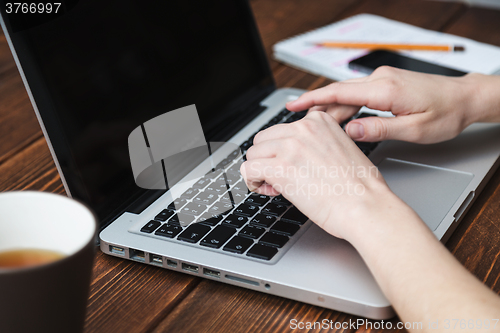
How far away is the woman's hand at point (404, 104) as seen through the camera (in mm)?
672

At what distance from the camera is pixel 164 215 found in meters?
0.60

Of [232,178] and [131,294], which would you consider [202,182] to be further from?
[131,294]

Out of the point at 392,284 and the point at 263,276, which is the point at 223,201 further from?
the point at 392,284

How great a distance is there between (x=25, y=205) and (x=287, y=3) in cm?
118

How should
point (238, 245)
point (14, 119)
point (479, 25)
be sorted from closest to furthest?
1. point (238, 245)
2. point (14, 119)
3. point (479, 25)

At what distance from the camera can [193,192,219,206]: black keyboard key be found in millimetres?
614

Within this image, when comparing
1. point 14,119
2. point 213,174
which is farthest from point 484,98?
point 14,119

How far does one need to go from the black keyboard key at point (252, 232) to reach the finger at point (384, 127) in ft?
0.67

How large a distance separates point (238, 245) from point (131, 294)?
4.9 inches

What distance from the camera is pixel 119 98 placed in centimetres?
64

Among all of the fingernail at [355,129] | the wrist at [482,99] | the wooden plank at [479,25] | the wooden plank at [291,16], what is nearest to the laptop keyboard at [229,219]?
the fingernail at [355,129]

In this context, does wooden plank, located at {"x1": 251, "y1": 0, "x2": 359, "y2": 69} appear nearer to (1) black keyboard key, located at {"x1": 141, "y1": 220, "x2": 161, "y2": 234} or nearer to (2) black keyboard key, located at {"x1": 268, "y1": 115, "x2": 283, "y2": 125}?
(2) black keyboard key, located at {"x1": 268, "y1": 115, "x2": 283, "y2": 125}

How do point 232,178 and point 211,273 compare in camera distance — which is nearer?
point 211,273

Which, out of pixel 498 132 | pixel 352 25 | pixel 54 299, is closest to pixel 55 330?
pixel 54 299
